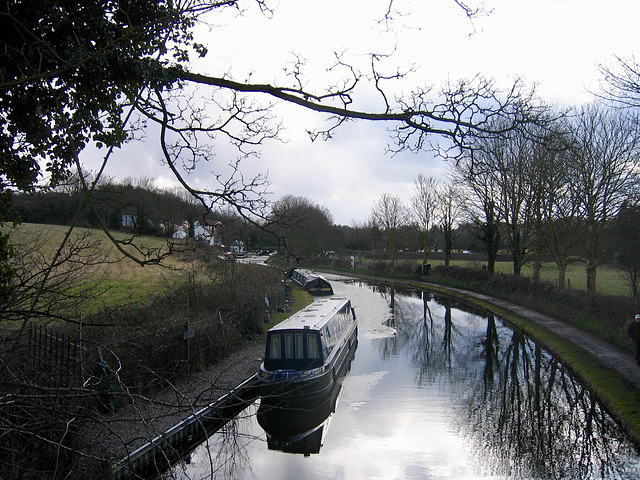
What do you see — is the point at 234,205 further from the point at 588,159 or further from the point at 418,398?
the point at 588,159

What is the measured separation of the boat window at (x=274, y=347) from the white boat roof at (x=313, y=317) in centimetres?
22

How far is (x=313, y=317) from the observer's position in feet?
46.6

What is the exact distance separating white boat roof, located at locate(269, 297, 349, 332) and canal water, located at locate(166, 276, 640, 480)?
1.93m

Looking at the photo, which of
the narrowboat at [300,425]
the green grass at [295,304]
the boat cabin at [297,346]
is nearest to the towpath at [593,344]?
the narrowboat at [300,425]

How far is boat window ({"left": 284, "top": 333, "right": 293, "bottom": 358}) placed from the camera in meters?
12.1

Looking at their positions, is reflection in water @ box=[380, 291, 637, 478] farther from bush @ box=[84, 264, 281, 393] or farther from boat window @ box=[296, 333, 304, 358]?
bush @ box=[84, 264, 281, 393]

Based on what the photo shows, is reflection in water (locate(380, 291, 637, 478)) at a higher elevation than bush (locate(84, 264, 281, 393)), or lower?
lower

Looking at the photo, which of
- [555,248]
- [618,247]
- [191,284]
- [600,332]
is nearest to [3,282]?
[191,284]

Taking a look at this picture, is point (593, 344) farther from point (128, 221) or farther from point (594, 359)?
point (128, 221)

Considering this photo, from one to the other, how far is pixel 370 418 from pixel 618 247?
14344 millimetres

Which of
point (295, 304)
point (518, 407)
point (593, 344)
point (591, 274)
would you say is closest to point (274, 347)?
point (518, 407)

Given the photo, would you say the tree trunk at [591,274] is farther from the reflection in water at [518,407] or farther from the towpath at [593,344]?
the reflection in water at [518,407]

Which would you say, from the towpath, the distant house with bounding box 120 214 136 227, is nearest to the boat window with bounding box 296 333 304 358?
the distant house with bounding box 120 214 136 227

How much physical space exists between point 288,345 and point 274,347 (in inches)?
13.5
